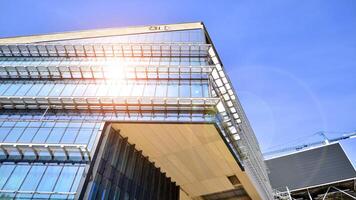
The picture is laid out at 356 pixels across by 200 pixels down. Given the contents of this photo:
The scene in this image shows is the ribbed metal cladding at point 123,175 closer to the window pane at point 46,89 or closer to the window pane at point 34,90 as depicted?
the window pane at point 46,89

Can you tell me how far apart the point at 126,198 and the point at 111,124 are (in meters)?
7.25

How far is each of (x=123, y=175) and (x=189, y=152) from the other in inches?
301

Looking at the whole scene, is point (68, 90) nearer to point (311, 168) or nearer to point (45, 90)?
point (45, 90)

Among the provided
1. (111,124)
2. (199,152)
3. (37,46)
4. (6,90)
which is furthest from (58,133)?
(37,46)

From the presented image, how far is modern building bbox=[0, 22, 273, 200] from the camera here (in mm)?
21062

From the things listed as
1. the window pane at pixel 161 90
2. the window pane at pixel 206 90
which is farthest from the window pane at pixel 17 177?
the window pane at pixel 206 90

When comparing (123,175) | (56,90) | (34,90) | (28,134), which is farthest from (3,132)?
(123,175)

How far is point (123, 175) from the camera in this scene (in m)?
23.9

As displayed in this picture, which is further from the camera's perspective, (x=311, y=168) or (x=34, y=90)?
(x=311, y=168)

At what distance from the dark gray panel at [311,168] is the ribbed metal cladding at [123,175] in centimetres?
3790

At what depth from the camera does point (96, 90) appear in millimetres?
28578

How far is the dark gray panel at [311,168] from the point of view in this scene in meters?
53.5

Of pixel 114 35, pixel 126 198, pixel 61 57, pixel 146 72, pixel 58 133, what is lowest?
pixel 126 198

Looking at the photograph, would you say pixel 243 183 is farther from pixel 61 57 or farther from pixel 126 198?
pixel 61 57
